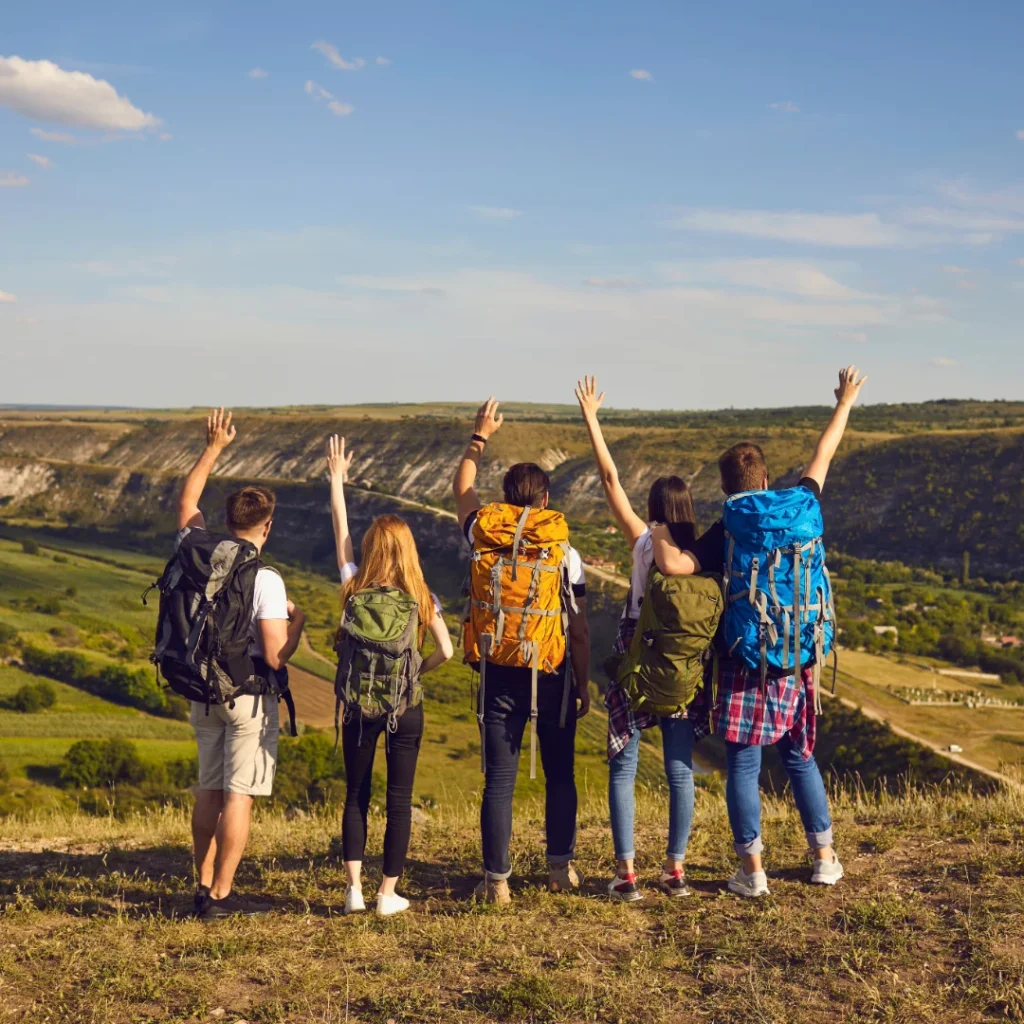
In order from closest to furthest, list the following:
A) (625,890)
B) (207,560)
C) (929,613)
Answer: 1. (207,560)
2. (625,890)
3. (929,613)

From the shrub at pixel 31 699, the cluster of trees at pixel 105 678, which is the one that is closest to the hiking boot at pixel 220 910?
the shrub at pixel 31 699

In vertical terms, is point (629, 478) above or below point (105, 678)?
above

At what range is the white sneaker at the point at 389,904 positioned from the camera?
A: 586 cm

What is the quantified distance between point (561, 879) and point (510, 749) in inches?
37.8

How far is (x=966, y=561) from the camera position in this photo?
96.4m

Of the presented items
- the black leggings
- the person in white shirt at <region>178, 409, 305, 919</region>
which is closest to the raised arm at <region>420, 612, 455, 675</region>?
the black leggings

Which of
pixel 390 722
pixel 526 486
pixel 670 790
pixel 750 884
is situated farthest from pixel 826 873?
pixel 526 486

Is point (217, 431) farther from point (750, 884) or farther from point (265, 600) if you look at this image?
point (750, 884)

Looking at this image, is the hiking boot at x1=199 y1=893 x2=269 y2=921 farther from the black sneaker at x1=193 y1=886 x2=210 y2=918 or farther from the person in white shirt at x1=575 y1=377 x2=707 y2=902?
the person in white shirt at x1=575 y1=377 x2=707 y2=902

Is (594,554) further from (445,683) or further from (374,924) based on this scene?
(374,924)

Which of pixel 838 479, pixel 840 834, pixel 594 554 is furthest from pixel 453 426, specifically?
pixel 840 834

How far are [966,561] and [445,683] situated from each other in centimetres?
5261

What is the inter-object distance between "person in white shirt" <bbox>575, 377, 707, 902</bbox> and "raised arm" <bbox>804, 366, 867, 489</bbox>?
0.82 metres

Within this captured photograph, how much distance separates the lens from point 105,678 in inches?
2758
